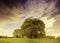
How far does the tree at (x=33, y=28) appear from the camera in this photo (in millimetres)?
→ 3154

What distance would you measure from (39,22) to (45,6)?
0.96 ft

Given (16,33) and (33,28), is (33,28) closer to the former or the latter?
(33,28)

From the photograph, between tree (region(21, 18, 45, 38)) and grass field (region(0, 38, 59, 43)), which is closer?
grass field (region(0, 38, 59, 43))

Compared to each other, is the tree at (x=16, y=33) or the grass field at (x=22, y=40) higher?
the tree at (x=16, y=33)

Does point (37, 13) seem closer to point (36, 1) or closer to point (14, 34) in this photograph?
point (36, 1)

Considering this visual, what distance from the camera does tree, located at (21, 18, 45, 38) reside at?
3.15 m

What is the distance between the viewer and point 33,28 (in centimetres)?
317

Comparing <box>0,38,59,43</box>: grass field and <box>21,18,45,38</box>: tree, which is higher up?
<box>21,18,45,38</box>: tree

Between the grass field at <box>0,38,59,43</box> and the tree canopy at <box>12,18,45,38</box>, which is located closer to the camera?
the grass field at <box>0,38,59,43</box>

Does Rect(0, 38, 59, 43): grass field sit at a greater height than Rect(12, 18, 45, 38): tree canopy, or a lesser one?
lesser

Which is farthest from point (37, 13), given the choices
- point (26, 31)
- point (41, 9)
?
point (26, 31)

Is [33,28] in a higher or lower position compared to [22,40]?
higher

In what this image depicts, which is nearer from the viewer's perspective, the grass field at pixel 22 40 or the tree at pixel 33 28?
the grass field at pixel 22 40

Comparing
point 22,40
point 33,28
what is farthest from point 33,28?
point 22,40
